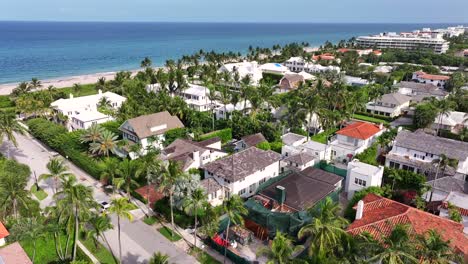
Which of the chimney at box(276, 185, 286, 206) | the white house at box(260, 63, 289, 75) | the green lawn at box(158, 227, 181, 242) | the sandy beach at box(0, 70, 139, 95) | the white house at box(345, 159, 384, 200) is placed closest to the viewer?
the green lawn at box(158, 227, 181, 242)

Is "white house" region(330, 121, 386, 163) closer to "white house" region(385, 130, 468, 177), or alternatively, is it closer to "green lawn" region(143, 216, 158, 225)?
"white house" region(385, 130, 468, 177)

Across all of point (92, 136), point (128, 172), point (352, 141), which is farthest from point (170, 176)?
point (352, 141)

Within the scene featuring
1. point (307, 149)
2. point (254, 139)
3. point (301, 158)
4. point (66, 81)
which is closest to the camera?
point (301, 158)

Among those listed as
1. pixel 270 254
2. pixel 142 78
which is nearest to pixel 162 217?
pixel 270 254

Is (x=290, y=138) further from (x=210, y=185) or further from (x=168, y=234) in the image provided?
(x=168, y=234)

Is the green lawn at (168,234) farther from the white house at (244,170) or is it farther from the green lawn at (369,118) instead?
the green lawn at (369,118)

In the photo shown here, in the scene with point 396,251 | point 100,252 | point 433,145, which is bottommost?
point 100,252

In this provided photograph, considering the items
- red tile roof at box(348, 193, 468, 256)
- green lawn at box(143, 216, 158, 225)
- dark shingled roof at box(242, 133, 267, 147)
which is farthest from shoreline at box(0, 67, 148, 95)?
red tile roof at box(348, 193, 468, 256)
